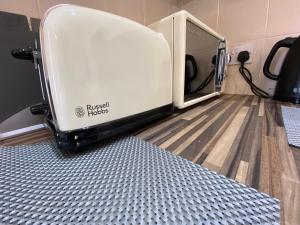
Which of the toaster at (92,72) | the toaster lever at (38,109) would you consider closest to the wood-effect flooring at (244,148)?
the toaster at (92,72)

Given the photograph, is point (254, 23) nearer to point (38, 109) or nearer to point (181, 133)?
point (181, 133)

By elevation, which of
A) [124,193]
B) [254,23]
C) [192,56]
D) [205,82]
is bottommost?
[124,193]

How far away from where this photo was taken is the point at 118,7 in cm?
76

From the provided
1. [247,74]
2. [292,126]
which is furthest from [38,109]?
[247,74]

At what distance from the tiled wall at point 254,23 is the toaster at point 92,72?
81cm

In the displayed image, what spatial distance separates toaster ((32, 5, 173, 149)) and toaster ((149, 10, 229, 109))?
107 millimetres

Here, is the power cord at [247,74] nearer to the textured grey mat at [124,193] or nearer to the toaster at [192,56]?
the toaster at [192,56]

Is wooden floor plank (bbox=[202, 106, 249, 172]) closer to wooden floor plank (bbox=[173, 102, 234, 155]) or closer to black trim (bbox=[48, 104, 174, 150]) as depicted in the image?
wooden floor plank (bbox=[173, 102, 234, 155])

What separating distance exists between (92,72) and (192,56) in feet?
1.48

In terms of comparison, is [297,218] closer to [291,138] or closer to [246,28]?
[291,138]

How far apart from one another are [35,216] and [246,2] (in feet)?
4.15

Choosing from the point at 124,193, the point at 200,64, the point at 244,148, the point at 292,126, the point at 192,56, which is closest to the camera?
the point at 124,193

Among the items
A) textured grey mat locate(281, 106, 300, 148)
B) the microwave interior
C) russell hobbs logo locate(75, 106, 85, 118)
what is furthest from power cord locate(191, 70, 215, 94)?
russell hobbs logo locate(75, 106, 85, 118)

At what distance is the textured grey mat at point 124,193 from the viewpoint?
0.52 feet
